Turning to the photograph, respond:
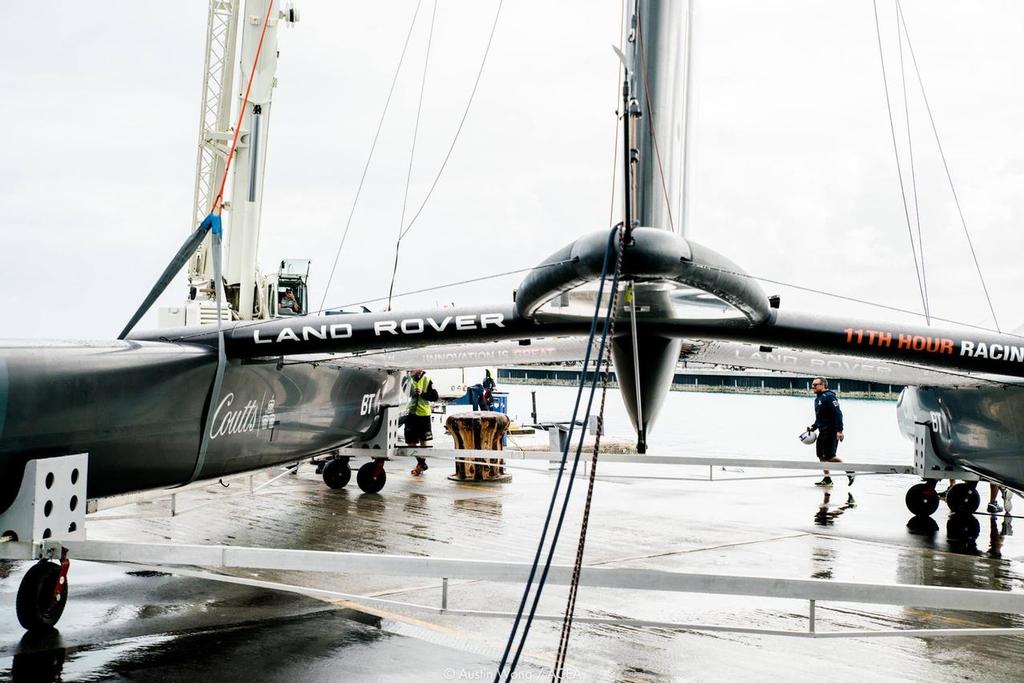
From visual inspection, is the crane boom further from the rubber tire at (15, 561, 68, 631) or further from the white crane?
the rubber tire at (15, 561, 68, 631)

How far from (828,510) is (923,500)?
1.02 metres

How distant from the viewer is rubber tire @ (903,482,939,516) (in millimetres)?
8766

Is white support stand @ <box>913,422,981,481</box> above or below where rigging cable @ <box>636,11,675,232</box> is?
below

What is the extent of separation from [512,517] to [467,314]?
3.78 meters

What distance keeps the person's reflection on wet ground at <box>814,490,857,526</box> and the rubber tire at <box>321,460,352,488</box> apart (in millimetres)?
5288

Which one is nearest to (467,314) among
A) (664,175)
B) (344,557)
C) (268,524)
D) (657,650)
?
(664,175)

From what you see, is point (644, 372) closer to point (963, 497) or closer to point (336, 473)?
point (963, 497)

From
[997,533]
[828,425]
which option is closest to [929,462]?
[997,533]

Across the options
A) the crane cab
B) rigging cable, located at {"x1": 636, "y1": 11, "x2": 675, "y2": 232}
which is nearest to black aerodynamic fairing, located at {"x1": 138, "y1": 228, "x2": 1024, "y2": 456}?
rigging cable, located at {"x1": 636, "y1": 11, "x2": 675, "y2": 232}

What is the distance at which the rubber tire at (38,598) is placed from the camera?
4316 mm

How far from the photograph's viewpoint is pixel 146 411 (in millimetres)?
5074

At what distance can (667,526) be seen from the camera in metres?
8.03

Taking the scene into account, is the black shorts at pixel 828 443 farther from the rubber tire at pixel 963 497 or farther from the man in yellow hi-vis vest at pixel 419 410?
the man in yellow hi-vis vest at pixel 419 410

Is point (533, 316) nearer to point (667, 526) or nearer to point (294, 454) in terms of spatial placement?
point (294, 454)
